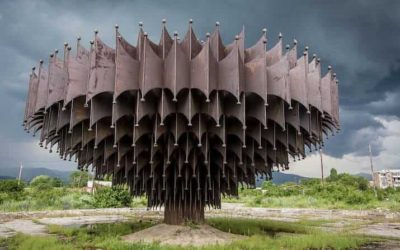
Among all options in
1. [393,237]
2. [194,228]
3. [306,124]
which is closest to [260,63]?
[306,124]

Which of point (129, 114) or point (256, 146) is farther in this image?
point (256, 146)

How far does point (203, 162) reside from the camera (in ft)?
41.5

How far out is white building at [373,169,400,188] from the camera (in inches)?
6422

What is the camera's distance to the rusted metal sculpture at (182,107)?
36.0 feet

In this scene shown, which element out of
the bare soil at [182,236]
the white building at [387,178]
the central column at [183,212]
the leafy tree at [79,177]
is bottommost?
the bare soil at [182,236]

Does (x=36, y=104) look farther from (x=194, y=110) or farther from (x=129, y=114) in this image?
(x=194, y=110)

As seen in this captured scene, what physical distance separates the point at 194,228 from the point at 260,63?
5.87m

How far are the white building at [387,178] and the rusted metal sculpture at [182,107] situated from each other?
16142 cm

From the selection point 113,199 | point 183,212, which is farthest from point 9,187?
point 183,212

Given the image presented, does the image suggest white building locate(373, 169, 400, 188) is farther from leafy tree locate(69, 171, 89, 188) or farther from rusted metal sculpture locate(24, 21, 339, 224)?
rusted metal sculpture locate(24, 21, 339, 224)

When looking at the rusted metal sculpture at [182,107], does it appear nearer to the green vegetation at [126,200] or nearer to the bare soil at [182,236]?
the bare soil at [182,236]

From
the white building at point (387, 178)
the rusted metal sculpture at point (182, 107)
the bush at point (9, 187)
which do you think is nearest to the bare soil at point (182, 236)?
the rusted metal sculpture at point (182, 107)

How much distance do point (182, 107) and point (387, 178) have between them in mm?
180529

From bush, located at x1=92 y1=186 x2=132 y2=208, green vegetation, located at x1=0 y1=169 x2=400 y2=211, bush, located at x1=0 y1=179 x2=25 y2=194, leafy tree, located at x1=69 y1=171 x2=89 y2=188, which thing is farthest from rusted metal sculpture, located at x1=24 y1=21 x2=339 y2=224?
leafy tree, located at x1=69 y1=171 x2=89 y2=188
